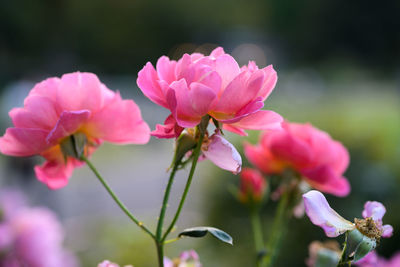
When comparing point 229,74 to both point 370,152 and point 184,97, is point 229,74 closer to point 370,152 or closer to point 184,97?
point 184,97

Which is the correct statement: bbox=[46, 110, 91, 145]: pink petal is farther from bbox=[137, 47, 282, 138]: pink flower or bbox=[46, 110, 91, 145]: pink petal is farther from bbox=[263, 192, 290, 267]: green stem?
bbox=[263, 192, 290, 267]: green stem

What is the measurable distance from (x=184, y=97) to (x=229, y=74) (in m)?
0.04

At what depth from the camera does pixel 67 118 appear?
0.37 meters

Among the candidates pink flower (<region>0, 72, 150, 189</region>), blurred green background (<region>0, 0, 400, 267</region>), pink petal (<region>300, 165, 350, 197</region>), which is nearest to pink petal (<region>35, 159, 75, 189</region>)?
pink flower (<region>0, 72, 150, 189</region>)

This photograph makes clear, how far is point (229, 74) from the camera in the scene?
1.13 feet

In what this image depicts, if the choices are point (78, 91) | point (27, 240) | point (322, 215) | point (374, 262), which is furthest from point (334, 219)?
point (27, 240)

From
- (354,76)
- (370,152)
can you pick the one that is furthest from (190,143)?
(354,76)

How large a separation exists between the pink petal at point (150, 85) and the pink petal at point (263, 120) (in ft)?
0.21

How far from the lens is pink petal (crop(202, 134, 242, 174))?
1.08 ft

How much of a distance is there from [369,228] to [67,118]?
24 cm

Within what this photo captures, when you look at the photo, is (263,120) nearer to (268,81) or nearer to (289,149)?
(268,81)

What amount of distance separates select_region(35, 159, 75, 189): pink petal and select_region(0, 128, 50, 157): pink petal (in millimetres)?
39

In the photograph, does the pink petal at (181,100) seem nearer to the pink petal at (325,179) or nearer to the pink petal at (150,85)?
the pink petal at (150,85)

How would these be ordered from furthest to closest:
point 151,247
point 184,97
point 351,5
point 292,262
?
point 351,5 → point 151,247 → point 292,262 → point 184,97
